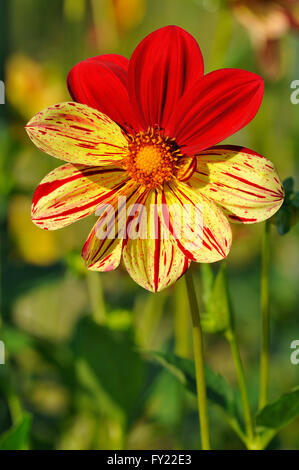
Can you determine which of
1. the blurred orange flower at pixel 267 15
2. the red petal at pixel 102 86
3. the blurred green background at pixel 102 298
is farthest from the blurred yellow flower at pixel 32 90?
the red petal at pixel 102 86

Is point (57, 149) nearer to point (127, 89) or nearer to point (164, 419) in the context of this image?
point (127, 89)

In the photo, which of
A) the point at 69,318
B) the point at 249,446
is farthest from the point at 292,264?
the point at 249,446

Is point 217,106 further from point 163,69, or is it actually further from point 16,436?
point 16,436

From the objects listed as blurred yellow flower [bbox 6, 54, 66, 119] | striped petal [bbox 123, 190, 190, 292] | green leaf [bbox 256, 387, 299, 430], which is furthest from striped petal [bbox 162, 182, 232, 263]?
blurred yellow flower [bbox 6, 54, 66, 119]

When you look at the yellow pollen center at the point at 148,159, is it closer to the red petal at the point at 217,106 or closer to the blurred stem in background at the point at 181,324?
the red petal at the point at 217,106

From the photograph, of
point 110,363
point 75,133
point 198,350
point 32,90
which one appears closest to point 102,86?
point 75,133

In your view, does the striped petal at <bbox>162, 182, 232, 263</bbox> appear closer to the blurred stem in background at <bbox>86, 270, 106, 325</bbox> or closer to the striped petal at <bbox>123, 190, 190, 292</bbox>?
the striped petal at <bbox>123, 190, 190, 292</bbox>
